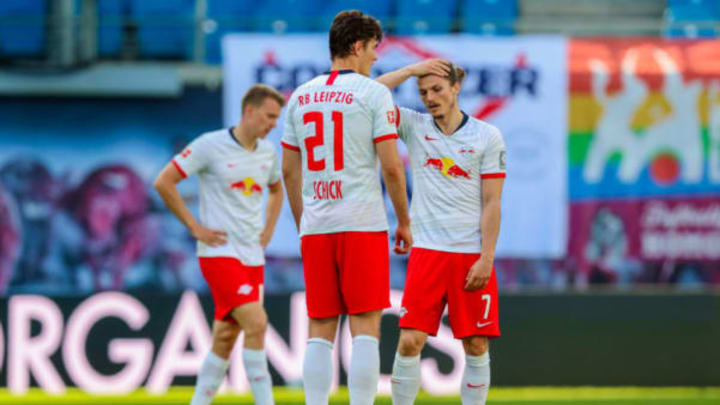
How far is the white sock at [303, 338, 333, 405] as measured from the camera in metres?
4.68

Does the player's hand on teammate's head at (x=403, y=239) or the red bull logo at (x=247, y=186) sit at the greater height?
the red bull logo at (x=247, y=186)

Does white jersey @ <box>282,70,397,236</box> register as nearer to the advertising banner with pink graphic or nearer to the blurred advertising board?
the blurred advertising board

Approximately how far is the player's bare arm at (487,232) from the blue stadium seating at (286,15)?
23.8ft

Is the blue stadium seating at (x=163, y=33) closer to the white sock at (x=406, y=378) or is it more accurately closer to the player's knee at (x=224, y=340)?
the player's knee at (x=224, y=340)

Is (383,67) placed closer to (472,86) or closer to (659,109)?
(472,86)

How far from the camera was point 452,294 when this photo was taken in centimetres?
509

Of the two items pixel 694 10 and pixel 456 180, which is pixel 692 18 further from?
pixel 456 180

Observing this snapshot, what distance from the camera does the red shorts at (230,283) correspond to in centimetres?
594

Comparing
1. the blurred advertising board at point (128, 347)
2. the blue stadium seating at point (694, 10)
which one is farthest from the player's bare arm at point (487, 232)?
the blue stadium seating at point (694, 10)

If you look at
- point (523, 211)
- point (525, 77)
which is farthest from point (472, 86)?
point (523, 211)

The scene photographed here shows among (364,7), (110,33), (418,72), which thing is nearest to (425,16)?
(364,7)

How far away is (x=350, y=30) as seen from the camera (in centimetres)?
470

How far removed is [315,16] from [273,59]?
1.63 meters

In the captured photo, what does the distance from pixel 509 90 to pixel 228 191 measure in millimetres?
5694
